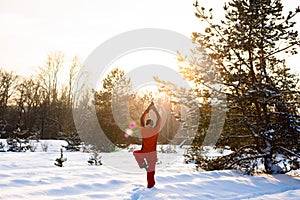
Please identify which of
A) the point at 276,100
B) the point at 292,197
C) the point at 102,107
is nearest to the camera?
the point at 292,197

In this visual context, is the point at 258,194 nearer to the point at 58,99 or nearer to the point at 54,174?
the point at 54,174

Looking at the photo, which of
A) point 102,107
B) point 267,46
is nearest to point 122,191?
point 267,46

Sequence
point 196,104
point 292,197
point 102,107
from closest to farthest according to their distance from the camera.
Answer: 1. point 292,197
2. point 196,104
3. point 102,107

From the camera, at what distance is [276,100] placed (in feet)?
31.2

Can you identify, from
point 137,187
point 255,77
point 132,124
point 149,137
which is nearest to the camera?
point 149,137

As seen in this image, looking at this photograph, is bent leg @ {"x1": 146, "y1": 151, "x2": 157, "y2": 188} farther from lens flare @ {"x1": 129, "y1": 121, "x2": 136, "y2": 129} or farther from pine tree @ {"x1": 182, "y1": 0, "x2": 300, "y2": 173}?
lens flare @ {"x1": 129, "y1": 121, "x2": 136, "y2": 129}

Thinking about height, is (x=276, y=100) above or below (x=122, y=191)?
above

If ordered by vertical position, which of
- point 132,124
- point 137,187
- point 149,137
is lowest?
point 137,187

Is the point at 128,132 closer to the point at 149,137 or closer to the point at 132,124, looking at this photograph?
the point at 132,124

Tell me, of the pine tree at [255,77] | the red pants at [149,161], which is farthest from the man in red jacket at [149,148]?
the pine tree at [255,77]

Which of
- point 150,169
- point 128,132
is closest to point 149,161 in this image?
point 150,169

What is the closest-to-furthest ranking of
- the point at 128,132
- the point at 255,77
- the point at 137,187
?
the point at 137,187 < the point at 255,77 < the point at 128,132

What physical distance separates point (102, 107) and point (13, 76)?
32.4m

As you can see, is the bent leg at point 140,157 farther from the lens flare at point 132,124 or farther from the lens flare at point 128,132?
the lens flare at point 128,132
